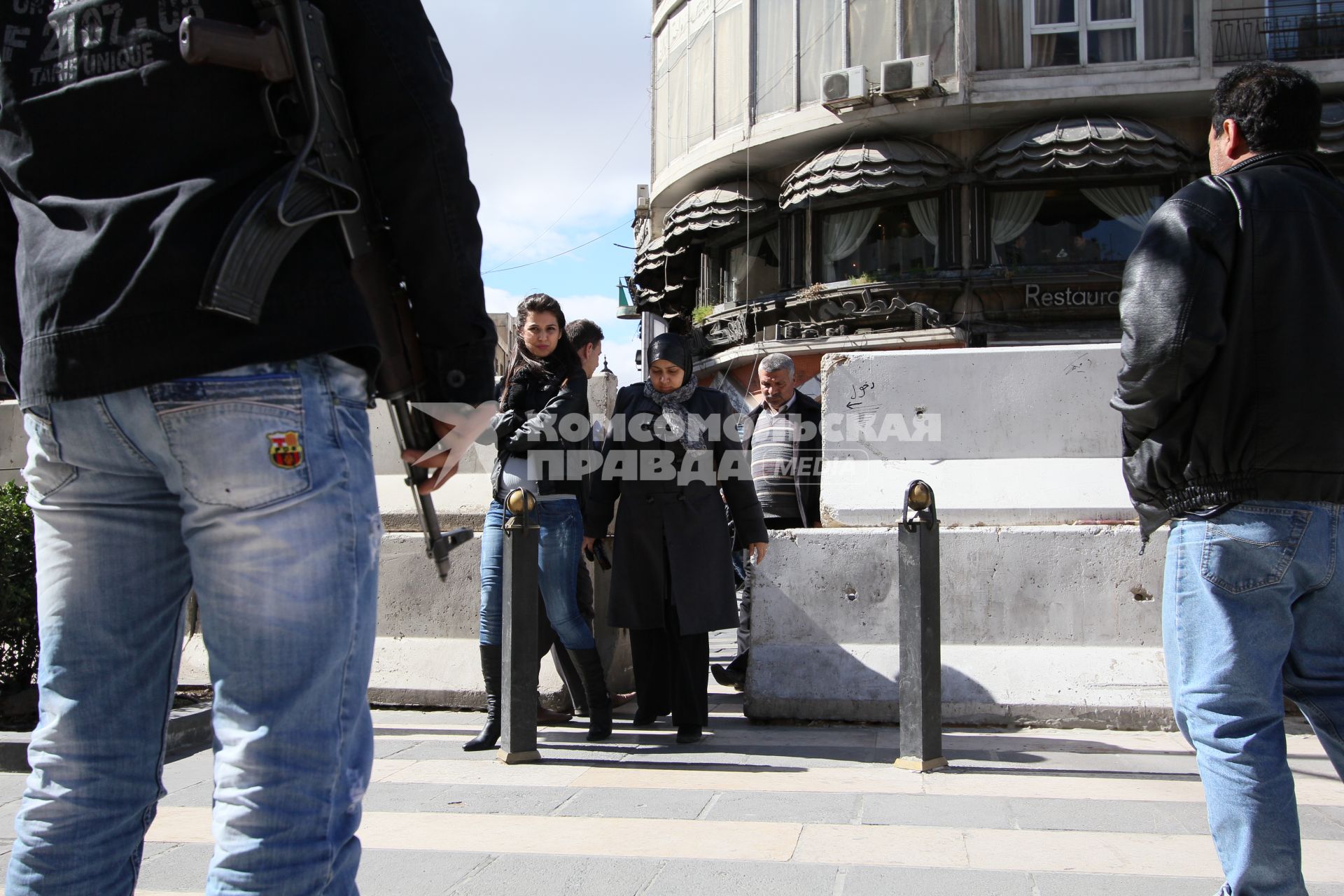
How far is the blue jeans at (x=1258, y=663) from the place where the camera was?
2484 millimetres

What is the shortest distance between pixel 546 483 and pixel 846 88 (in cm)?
1864

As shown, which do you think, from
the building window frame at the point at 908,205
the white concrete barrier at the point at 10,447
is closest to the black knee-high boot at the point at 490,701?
the white concrete barrier at the point at 10,447

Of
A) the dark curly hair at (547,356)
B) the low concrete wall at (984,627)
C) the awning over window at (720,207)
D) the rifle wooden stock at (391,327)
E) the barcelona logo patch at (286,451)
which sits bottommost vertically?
the low concrete wall at (984,627)

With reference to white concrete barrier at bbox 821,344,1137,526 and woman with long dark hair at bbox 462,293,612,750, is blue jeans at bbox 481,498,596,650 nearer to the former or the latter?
woman with long dark hair at bbox 462,293,612,750

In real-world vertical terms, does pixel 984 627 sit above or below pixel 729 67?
below

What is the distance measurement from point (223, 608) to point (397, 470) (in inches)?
229

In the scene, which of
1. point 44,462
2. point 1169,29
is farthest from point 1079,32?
point 44,462

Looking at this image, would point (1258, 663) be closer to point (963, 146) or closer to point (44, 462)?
point (44, 462)

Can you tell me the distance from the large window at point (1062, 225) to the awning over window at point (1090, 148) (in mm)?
842

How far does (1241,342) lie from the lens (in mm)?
2697

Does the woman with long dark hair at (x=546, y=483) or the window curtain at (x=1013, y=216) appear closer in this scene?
the woman with long dark hair at (x=546, y=483)

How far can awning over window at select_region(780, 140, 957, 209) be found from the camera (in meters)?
22.2

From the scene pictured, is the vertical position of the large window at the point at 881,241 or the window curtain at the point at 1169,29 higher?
the window curtain at the point at 1169,29

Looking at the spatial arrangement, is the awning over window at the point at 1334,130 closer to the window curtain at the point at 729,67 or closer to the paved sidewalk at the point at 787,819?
the window curtain at the point at 729,67
